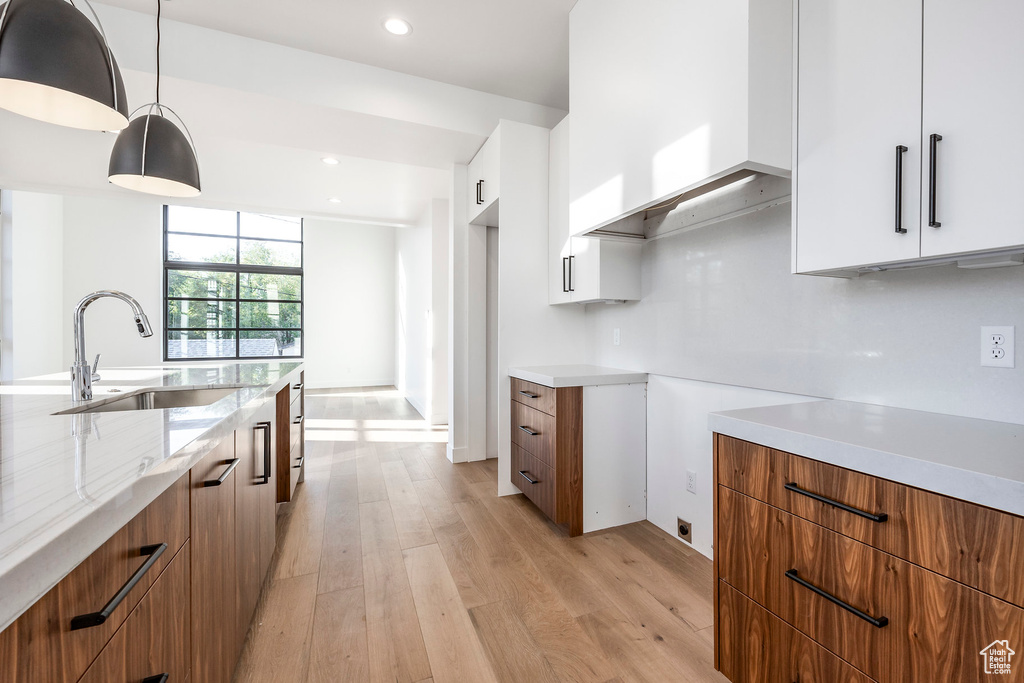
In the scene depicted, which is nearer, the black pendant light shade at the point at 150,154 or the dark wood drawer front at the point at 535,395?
the black pendant light shade at the point at 150,154

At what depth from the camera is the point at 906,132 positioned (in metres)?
1.07

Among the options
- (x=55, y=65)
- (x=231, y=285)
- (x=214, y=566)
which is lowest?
(x=214, y=566)

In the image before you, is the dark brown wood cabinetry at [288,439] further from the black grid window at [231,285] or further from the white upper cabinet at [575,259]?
the black grid window at [231,285]

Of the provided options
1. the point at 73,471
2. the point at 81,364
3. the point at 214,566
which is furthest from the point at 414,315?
the point at 73,471

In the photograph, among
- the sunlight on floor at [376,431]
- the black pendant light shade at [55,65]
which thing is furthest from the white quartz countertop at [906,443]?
the sunlight on floor at [376,431]

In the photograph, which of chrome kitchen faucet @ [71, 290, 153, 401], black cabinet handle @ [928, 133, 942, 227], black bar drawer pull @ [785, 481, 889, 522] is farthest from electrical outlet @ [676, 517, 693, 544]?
chrome kitchen faucet @ [71, 290, 153, 401]

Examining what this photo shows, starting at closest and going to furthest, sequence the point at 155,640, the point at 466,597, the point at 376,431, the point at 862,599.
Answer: the point at 155,640 → the point at 862,599 → the point at 466,597 → the point at 376,431

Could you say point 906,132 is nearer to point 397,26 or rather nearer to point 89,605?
point 89,605

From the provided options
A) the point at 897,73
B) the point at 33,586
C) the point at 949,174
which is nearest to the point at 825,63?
the point at 897,73

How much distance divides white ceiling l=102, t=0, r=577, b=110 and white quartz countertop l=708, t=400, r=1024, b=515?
2313 mm

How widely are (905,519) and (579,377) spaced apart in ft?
4.95

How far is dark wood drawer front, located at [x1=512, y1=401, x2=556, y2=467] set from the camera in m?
2.32

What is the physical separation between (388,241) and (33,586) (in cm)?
841

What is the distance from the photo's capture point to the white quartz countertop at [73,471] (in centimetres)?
47
